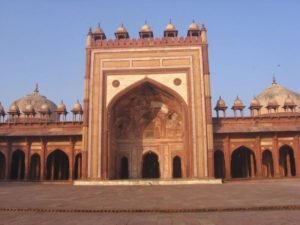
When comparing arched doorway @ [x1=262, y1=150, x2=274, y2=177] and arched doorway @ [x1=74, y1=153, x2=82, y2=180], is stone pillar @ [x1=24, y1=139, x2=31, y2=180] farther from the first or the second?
arched doorway @ [x1=262, y1=150, x2=274, y2=177]

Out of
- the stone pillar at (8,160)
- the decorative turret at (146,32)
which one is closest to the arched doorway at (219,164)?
the decorative turret at (146,32)

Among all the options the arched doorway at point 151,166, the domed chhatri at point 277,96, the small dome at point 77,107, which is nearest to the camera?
the arched doorway at point 151,166

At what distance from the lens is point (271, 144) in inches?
913

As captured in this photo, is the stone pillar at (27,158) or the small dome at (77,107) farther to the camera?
the small dome at (77,107)

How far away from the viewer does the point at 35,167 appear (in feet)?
84.9

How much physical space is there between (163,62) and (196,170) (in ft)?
25.3

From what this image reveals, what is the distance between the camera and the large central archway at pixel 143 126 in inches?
923

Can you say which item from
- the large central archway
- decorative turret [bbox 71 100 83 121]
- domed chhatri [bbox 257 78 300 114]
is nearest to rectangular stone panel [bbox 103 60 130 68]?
the large central archway

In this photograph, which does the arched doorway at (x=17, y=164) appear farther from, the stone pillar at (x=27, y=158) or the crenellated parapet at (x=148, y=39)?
the crenellated parapet at (x=148, y=39)

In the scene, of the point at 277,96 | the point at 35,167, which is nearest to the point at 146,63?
the point at 35,167

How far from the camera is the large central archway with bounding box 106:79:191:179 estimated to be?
76.9 ft

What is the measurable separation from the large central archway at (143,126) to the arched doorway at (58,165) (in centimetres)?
490

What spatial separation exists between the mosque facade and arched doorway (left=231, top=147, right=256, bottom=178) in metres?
0.08

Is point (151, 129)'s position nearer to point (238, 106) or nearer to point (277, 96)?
point (238, 106)
